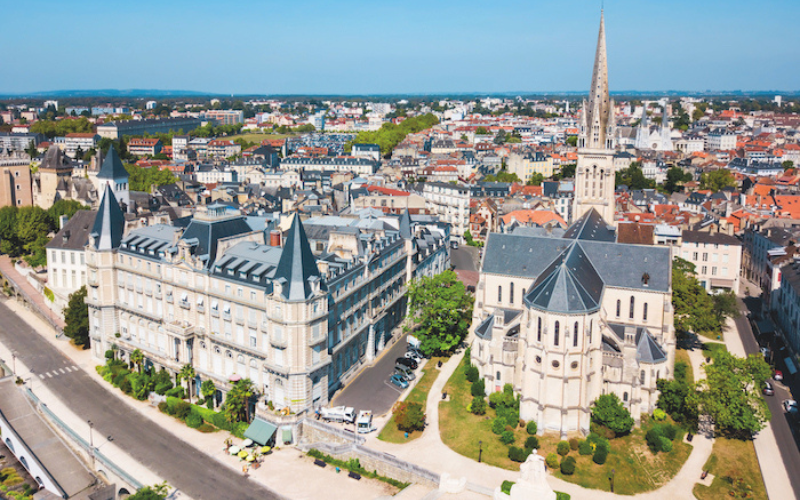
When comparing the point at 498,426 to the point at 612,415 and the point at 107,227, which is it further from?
the point at 107,227

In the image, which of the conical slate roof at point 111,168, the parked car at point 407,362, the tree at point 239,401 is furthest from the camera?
the conical slate roof at point 111,168

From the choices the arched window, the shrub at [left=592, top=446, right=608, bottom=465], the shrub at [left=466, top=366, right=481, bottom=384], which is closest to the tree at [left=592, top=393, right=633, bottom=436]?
the shrub at [left=592, top=446, right=608, bottom=465]

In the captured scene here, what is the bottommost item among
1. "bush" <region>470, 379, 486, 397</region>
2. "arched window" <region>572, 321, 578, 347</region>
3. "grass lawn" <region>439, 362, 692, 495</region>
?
"grass lawn" <region>439, 362, 692, 495</region>

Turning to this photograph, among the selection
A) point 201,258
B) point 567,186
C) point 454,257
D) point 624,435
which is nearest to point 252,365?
point 201,258

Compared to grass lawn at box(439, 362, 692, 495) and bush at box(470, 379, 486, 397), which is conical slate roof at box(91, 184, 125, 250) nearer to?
grass lawn at box(439, 362, 692, 495)

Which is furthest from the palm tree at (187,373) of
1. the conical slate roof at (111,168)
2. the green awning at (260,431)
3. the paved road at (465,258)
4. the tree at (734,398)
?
the paved road at (465,258)

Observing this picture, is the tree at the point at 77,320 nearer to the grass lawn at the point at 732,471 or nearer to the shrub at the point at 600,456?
the shrub at the point at 600,456

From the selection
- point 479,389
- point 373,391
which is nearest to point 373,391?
point 373,391
